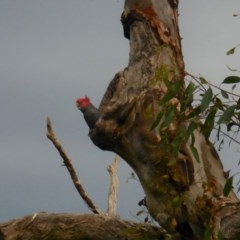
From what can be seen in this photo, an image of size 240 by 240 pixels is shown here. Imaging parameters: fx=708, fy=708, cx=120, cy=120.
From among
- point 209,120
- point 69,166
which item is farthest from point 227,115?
point 69,166

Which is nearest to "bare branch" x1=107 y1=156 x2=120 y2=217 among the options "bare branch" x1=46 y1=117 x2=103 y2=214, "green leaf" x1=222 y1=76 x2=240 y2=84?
"bare branch" x1=46 y1=117 x2=103 y2=214

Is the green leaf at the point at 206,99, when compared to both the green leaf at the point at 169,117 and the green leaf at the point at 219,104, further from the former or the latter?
the green leaf at the point at 169,117

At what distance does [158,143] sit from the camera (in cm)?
540

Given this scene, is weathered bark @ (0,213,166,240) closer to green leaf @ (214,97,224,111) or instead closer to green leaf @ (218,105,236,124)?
green leaf @ (214,97,224,111)

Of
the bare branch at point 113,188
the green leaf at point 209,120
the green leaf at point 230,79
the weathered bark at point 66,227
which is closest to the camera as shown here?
the green leaf at point 230,79

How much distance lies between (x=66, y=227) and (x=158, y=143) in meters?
Result: 1.16

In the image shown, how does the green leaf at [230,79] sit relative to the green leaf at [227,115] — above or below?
above

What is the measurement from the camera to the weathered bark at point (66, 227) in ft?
18.9

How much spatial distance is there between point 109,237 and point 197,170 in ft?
3.10

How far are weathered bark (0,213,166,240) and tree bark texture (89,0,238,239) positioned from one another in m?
0.38

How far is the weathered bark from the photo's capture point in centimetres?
577

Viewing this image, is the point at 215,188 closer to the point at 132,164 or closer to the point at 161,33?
the point at 132,164

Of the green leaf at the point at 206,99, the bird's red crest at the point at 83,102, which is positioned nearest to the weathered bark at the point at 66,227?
the bird's red crest at the point at 83,102

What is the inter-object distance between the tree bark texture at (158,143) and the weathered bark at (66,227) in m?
0.38
